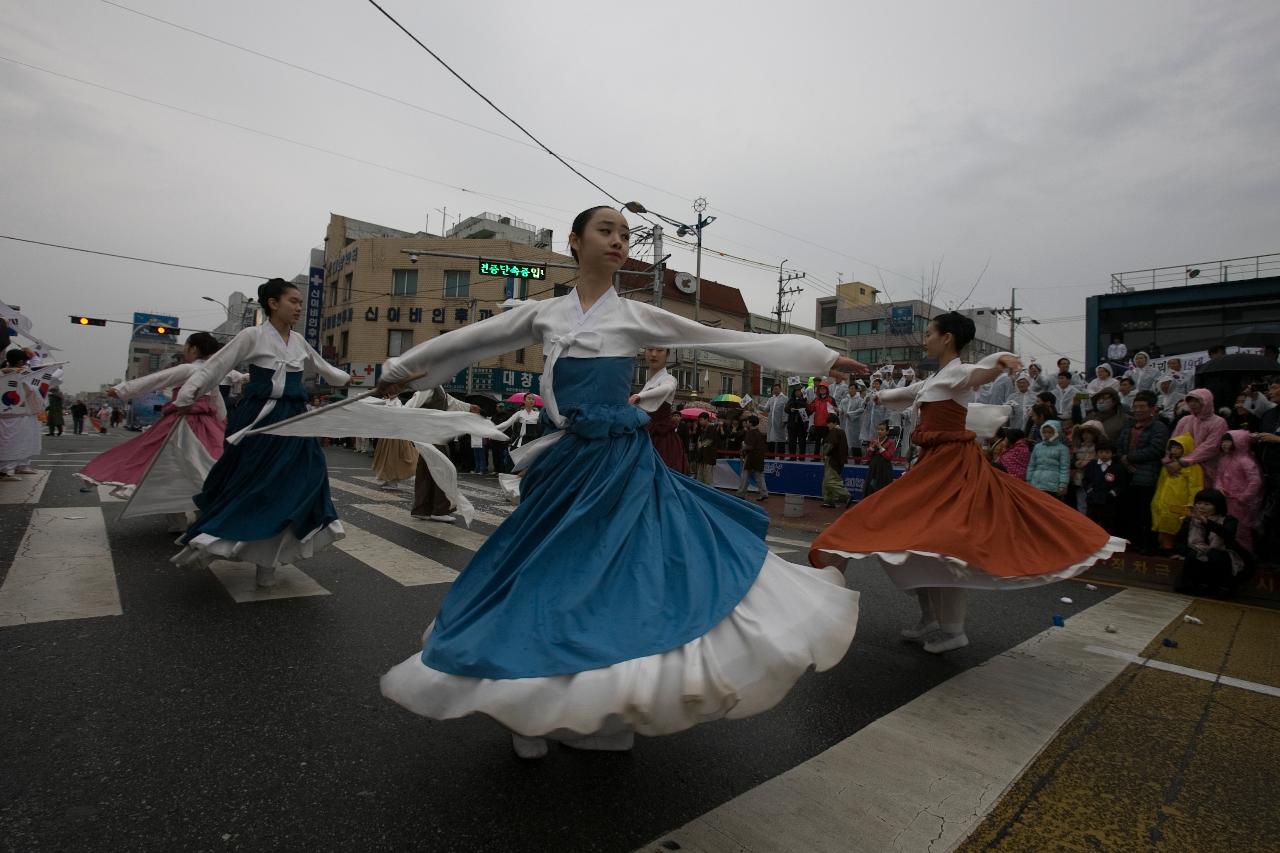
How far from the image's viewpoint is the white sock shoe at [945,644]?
4098 mm

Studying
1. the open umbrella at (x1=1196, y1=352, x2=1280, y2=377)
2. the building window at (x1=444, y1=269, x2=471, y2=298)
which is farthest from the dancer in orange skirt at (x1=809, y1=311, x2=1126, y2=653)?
the building window at (x1=444, y1=269, x2=471, y2=298)

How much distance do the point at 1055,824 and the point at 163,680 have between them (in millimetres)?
3703

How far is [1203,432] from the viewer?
771 cm

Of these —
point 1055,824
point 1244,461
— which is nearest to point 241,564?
point 1055,824

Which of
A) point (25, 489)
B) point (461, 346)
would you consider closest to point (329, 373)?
point (461, 346)

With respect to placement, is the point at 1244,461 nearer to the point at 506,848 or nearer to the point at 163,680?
the point at 506,848

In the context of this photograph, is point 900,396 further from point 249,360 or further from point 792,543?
point 249,360

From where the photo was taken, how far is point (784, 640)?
79.7 inches

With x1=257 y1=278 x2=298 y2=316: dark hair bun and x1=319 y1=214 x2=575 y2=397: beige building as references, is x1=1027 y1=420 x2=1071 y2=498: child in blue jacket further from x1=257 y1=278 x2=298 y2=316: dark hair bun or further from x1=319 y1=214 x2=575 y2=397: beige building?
x1=319 y1=214 x2=575 y2=397: beige building

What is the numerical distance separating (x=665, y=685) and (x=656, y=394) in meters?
4.54

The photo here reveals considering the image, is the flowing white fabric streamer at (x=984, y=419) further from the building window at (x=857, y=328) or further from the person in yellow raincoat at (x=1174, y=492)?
the building window at (x=857, y=328)

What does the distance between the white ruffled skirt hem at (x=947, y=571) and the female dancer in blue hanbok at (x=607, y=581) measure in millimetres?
1208

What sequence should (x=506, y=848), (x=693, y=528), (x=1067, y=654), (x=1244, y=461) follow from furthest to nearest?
(x=1244, y=461) → (x=1067, y=654) → (x=693, y=528) → (x=506, y=848)

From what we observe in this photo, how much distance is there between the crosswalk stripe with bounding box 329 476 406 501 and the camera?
1034cm
